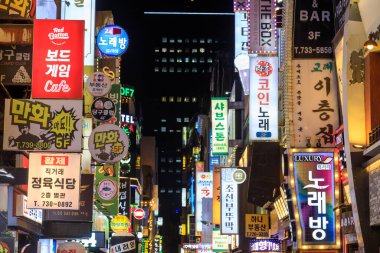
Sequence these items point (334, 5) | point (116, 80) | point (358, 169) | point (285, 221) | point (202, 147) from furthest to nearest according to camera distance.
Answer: point (202, 147)
point (116, 80)
point (285, 221)
point (334, 5)
point (358, 169)

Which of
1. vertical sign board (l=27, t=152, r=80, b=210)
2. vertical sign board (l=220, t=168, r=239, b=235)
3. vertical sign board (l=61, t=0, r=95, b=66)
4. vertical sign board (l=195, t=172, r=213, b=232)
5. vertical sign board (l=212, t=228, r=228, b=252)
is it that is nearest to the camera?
vertical sign board (l=27, t=152, r=80, b=210)

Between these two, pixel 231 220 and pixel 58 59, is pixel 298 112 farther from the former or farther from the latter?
pixel 231 220

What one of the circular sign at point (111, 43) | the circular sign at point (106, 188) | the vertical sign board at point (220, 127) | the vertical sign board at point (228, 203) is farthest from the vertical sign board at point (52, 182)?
the vertical sign board at point (220, 127)

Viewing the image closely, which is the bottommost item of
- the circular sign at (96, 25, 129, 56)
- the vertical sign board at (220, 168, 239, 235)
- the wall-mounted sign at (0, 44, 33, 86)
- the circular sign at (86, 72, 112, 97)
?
the vertical sign board at (220, 168, 239, 235)

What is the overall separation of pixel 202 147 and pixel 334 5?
75.1m

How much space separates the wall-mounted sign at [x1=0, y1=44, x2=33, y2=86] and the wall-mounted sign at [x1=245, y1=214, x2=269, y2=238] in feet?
58.9

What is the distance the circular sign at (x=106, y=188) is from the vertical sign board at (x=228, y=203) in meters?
5.65

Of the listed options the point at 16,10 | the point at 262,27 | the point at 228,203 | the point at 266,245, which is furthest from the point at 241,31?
the point at 16,10

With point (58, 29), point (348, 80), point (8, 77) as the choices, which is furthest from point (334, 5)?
point (8, 77)

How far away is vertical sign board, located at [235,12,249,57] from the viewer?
121 feet

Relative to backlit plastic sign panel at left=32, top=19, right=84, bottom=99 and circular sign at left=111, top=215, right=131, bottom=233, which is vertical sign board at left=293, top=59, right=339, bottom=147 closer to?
backlit plastic sign panel at left=32, top=19, right=84, bottom=99

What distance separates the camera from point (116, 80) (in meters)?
38.0

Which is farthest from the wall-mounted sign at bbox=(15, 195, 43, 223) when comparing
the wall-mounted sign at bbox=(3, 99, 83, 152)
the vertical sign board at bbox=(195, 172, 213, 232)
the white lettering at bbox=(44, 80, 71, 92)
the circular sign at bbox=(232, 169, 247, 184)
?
the vertical sign board at bbox=(195, 172, 213, 232)

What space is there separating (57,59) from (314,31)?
7069mm
